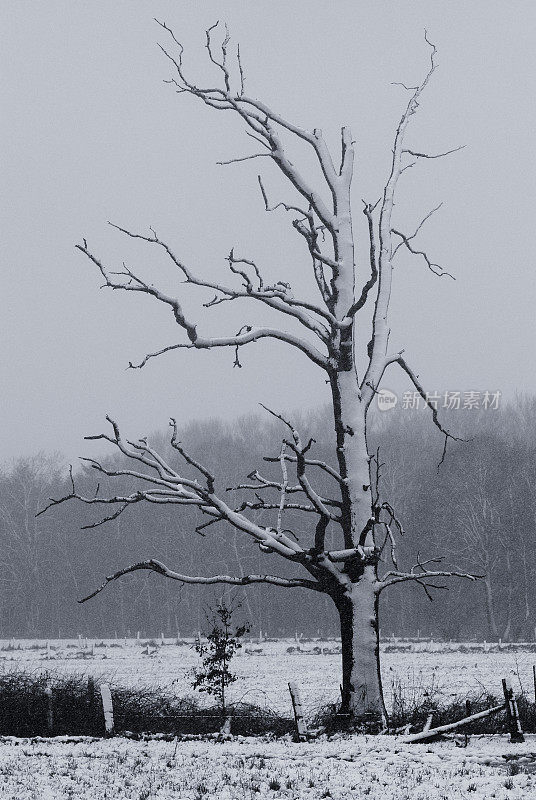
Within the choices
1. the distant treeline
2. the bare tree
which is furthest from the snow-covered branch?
the distant treeline

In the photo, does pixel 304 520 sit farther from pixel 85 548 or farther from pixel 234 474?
pixel 85 548

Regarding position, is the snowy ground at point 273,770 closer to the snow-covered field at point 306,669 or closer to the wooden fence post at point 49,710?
the wooden fence post at point 49,710

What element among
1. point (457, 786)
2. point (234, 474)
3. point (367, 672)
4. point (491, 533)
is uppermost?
point (234, 474)

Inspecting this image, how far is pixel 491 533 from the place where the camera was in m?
53.1

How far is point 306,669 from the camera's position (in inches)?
1256

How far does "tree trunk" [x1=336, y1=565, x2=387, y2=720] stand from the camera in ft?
40.6

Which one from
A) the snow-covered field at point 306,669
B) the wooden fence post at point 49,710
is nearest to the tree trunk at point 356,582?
the snow-covered field at point 306,669

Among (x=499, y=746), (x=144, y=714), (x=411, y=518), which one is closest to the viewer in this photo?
(x=499, y=746)

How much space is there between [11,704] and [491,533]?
4049 centimetres

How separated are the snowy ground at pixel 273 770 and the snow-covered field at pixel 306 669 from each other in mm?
4038

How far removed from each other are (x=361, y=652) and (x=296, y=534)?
49.8 meters

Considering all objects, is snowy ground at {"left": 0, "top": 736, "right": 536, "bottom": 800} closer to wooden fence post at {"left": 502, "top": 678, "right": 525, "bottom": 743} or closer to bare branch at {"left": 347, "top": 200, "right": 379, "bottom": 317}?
wooden fence post at {"left": 502, "top": 678, "right": 525, "bottom": 743}

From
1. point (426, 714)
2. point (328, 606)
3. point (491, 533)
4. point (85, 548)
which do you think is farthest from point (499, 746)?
point (85, 548)

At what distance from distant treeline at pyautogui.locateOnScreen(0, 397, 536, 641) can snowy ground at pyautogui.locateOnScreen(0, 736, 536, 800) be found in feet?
123
